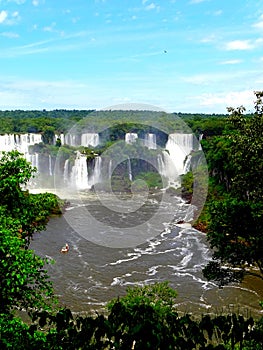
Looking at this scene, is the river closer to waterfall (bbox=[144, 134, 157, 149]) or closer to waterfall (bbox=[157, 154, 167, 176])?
waterfall (bbox=[157, 154, 167, 176])

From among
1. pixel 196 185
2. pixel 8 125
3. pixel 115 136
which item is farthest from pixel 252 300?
pixel 8 125

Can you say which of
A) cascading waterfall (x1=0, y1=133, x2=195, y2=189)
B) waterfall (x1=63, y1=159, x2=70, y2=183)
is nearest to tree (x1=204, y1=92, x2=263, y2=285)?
cascading waterfall (x1=0, y1=133, x2=195, y2=189)

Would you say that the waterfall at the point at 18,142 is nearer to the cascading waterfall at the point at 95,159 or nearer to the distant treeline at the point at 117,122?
the cascading waterfall at the point at 95,159

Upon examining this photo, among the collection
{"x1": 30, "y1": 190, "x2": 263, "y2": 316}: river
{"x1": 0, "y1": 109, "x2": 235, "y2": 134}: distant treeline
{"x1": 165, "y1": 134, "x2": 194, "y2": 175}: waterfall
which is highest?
{"x1": 0, "y1": 109, "x2": 235, "y2": 134}: distant treeline

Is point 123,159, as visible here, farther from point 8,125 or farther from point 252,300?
point 252,300

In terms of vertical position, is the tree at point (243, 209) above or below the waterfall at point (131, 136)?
below

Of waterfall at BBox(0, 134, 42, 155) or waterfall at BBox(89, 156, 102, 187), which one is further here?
waterfall at BBox(0, 134, 42, 155)

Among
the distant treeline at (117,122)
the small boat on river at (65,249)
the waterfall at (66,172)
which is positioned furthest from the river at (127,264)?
the distant treeline at (117,122)
